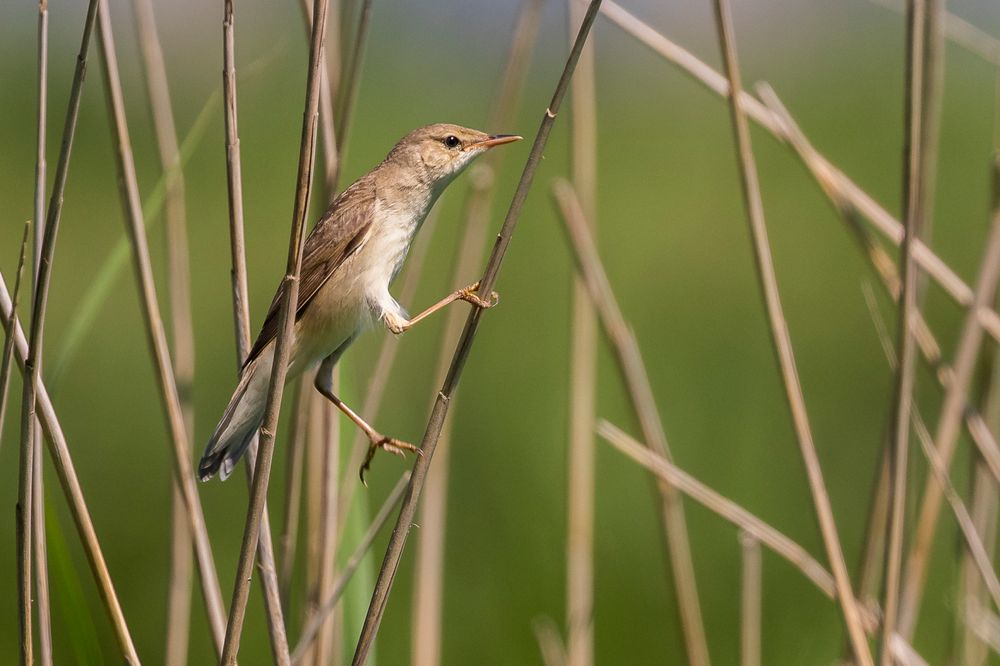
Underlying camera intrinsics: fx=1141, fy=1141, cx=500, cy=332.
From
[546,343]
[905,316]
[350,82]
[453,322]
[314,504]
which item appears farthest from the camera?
[546,343]

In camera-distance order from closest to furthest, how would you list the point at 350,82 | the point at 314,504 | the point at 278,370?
the point at 278,370 < the point at 350,82 < the point at 314,504

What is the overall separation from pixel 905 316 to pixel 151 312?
5.06 feet

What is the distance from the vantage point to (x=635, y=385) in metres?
3.10

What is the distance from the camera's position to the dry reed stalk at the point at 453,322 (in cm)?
300

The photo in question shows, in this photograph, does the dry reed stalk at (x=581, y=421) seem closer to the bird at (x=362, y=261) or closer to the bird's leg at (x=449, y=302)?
the bird at (x=362, y=261)

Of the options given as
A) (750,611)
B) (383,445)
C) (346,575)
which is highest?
(383,445)

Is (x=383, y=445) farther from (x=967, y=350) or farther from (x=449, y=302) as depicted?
(x=967, y=350)

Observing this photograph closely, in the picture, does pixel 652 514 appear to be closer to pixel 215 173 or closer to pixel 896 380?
pixel 896 380

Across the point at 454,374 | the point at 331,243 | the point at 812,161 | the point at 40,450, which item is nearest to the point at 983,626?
the point at 812,161

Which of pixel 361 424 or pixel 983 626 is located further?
pixel 983 626

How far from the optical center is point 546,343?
6.16m

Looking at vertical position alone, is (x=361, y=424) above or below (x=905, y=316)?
below

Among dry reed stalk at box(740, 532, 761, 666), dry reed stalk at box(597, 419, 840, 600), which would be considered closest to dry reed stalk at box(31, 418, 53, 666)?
dry reed stalk at box(597, 419, 840, 600)

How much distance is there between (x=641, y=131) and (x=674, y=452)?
13.0ft
